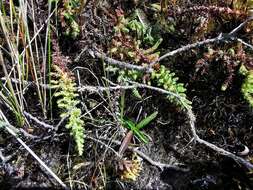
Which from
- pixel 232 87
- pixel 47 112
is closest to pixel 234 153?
pixel 232 87

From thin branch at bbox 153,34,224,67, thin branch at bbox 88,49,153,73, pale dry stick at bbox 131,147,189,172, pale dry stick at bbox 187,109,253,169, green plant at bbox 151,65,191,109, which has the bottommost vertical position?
pale dry stick at bbox 131,147,189,172

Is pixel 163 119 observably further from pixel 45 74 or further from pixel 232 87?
pixel 45 74

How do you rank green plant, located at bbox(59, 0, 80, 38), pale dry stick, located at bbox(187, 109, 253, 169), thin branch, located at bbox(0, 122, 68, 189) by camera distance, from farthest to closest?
1. green plant, located at bbox(59, 0, 80, 38)
2. thin branch, located at bbox(0, 122, 68, 189)
3. pale dry stick, located at bbox(187, 109, 253, 169)

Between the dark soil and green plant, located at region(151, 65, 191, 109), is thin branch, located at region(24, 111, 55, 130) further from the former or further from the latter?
green plant, located at region(151, 65, 191, 109)

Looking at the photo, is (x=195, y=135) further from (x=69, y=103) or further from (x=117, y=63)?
(x=69, y=103)

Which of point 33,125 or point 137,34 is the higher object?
point 137,34

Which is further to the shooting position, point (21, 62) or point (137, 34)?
point (137, 34)

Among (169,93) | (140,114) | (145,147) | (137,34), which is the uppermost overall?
(137,34)

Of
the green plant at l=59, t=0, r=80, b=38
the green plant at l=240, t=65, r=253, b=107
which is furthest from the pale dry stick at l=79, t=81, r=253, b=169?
the green plant at l=59, t=0, r=80, b=38
